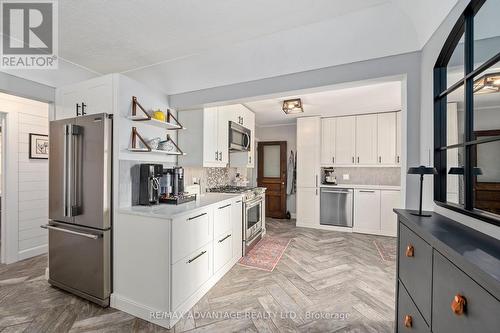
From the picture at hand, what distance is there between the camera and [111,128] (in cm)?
212

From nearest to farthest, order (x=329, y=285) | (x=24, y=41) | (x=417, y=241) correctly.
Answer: (x=417, y=241) < (x=24, y=41) < (x=329, y=285)

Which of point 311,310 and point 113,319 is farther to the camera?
point 311,310

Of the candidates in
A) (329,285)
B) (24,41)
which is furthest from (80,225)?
(329,285)

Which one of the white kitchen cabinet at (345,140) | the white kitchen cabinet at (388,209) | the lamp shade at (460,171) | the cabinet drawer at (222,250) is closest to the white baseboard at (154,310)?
the cabinet drawer at (222,250)

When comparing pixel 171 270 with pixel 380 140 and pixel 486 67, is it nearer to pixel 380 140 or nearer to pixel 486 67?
pixel 486 67

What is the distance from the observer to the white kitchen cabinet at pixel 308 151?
16.5 ft

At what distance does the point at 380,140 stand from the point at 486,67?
4020 mm

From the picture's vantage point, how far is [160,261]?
191 centimetres

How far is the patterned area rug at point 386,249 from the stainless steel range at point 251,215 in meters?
2.01

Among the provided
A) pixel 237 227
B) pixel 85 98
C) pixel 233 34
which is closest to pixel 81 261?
pixel 85 98

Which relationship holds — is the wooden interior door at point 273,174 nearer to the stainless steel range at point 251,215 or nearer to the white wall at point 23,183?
the stainless steel range at point 251,215

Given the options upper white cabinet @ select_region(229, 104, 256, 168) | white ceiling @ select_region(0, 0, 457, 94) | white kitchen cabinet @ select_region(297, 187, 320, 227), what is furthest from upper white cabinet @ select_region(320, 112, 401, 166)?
white ceiling @ select_region(0, 0, 457, 94)

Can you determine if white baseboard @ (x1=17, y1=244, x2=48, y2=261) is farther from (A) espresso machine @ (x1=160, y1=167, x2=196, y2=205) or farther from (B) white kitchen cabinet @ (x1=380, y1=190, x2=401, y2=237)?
(B) white kitchen cabinet @ (x1=380, y1=190, x2=401, y2=237)

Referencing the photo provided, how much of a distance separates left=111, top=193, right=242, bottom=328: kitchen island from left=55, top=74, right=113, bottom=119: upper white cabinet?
3.58 ft
